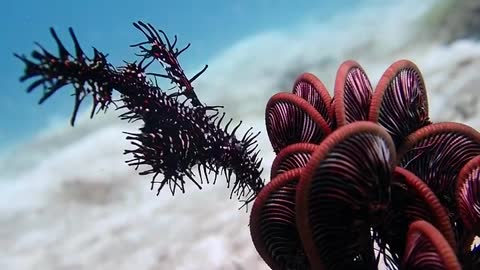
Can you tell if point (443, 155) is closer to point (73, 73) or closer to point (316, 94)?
point (316, 94)

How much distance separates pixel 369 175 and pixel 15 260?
6796 mm

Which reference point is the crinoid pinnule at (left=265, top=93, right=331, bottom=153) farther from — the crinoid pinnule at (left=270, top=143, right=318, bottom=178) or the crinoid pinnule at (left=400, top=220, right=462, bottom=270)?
the crinoid pinnule at (left=400, top=220, right=462, bottom=270)

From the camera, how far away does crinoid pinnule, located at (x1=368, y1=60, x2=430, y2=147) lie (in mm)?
2270

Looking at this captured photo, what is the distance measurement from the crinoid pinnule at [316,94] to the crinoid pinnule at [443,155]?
43 centimetres

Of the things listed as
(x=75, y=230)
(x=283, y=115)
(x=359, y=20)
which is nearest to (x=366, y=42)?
(x=359, y=20)

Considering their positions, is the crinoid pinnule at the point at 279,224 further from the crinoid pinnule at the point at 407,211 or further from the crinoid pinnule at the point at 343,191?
the crinoid pinnule at the point at 407,211

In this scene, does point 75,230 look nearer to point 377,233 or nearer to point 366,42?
point 377,233

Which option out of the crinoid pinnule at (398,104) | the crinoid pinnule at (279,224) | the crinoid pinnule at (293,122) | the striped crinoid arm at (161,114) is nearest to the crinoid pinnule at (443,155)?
the crinoid pinnule at (398,104)

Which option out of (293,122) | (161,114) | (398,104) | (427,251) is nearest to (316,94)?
(293,122)

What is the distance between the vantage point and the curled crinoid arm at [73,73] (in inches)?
71.2

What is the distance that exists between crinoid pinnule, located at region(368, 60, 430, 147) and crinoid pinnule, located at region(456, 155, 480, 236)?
324mm

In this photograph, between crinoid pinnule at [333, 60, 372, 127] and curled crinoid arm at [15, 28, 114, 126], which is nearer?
curled crinoid arm at [15, 28, 114, 126]

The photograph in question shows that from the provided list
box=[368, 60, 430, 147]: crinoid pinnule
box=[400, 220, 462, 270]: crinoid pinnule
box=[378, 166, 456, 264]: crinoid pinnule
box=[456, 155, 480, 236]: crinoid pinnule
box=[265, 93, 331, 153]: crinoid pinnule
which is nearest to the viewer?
box=[400, 220, 462, 270]: crinoid pinnule

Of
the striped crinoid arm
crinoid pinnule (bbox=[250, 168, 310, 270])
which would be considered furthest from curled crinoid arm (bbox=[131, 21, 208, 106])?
crinoid pinnule (bbox=[250, 168, 310, 270])
